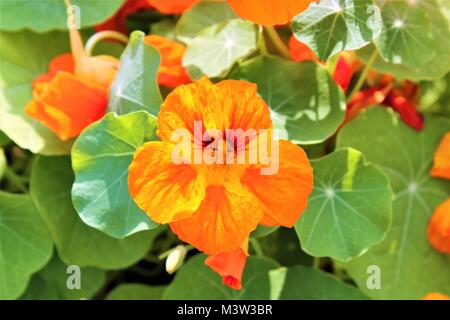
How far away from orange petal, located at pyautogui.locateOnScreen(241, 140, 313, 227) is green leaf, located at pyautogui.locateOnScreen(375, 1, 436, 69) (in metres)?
0.31

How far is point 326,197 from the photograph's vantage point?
112 centimetres

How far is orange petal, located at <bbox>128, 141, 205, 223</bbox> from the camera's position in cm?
89

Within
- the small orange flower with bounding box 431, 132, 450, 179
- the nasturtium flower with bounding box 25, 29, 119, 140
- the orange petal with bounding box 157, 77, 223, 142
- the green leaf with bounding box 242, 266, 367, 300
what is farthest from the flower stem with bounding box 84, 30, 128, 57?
the small orange flower with bounding box 431, 132, 450, 179

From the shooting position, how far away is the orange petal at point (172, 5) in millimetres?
1232

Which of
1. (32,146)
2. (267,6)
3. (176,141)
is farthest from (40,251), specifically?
(267,6)

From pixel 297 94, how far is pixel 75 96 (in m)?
0.36

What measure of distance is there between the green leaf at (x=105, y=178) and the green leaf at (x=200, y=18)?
0.87 ft

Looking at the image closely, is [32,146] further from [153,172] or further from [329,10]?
[329,10]

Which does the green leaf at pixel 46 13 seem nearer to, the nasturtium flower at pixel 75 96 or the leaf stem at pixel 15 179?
the nasturtium flower at pixel 75 96

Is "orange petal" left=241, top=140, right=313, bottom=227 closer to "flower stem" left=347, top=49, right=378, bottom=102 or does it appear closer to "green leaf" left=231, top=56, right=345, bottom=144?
"green leaf" left=231, top=56, right=345, bottom=144

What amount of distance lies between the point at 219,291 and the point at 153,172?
1.36 feet

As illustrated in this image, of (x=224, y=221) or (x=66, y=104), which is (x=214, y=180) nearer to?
(x=224, y=221)

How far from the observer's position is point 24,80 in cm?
131

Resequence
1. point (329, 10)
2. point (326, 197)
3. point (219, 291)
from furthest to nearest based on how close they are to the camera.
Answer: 1. point (219, 291)
2. point (326, 197)
3. point (329, 10)
